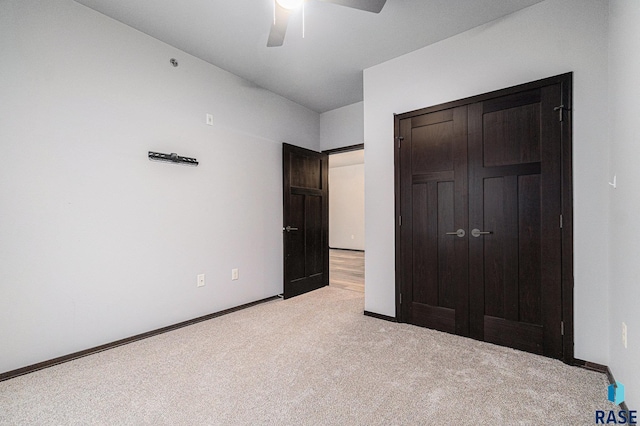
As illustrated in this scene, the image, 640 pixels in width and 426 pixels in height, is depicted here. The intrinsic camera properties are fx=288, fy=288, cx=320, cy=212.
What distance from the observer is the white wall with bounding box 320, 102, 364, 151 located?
4.27m

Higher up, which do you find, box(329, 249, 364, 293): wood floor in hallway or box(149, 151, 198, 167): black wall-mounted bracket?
box(149, 151, 198, 167): black wall-mounted bracket

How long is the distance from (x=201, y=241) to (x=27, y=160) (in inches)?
59.3

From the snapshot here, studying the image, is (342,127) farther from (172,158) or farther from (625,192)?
(625,192)

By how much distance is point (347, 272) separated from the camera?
5645 millimetres

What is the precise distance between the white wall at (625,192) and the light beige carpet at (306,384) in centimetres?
33

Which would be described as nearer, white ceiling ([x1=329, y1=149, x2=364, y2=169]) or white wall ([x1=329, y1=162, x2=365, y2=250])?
white ceiling ([x1=329, y1=149, x2=364, y2=169])

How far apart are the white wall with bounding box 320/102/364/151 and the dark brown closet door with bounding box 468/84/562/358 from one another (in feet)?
6.24

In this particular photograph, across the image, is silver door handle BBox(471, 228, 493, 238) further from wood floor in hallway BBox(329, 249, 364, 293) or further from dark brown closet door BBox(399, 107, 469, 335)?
wood floor in hallway BBox(329, 249, 364, 293)

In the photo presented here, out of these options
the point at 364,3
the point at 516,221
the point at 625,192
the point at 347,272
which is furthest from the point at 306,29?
the point at 347,272

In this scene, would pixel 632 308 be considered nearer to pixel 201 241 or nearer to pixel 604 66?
pixel 604 66

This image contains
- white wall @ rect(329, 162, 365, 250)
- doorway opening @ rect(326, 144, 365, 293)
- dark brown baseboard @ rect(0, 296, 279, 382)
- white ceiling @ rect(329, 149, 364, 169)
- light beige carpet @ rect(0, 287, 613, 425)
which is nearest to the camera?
light beige carpet @ rect(0, 287, 613, 425)

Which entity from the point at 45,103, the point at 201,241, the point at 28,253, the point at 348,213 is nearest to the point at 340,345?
the point at 201,241

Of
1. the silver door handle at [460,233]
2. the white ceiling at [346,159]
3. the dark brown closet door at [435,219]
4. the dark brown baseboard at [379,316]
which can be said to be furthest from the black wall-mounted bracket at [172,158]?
the white ceiling at [346,159]

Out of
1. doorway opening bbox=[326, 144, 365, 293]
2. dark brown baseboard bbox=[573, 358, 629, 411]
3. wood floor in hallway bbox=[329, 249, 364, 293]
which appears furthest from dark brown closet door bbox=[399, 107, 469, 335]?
doorway opening bbox=[326, 144, 365, 293]
